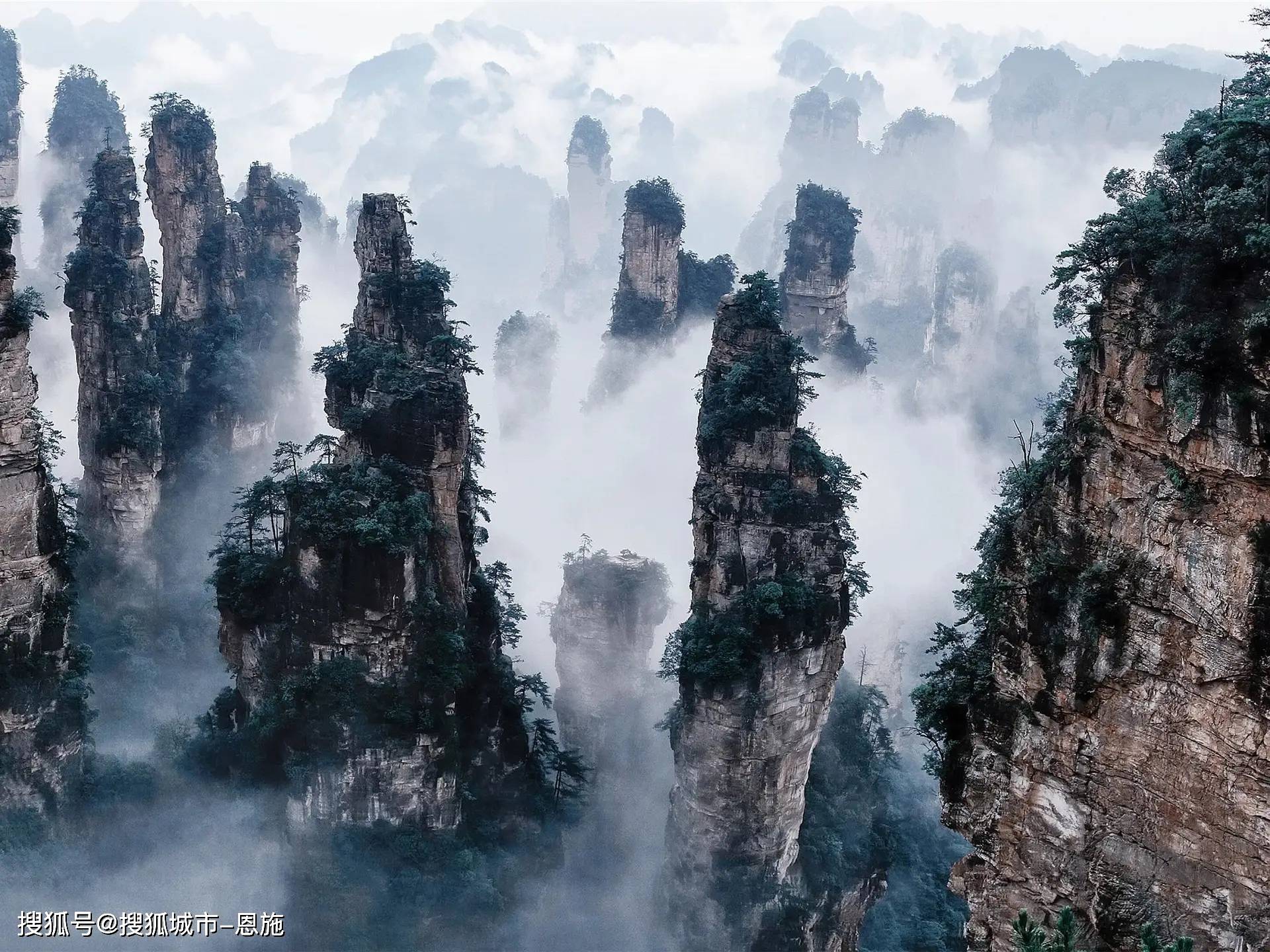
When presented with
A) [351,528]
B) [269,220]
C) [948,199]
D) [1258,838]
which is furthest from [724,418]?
[948,199]

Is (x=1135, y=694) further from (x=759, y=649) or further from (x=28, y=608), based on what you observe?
(x=28, y=608)

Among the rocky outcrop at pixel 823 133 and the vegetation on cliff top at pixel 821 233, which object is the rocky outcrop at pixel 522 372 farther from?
the rocky outcrop at pixel 823 133

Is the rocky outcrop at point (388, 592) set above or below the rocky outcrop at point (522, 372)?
below

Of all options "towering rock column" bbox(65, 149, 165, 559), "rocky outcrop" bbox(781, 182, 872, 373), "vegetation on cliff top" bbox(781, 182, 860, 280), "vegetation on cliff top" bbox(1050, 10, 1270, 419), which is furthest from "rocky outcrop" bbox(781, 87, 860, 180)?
"vegetation on cliff top" bbox(1050, 10, 1270, 419)

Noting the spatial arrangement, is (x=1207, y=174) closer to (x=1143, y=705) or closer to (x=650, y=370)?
(x=1143, y=705)

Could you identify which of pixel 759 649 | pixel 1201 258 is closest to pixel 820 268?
pixel 759 649

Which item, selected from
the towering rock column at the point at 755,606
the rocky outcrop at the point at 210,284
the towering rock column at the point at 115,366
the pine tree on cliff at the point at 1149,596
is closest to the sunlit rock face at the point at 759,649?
the towering rock column at the point at 755,606
